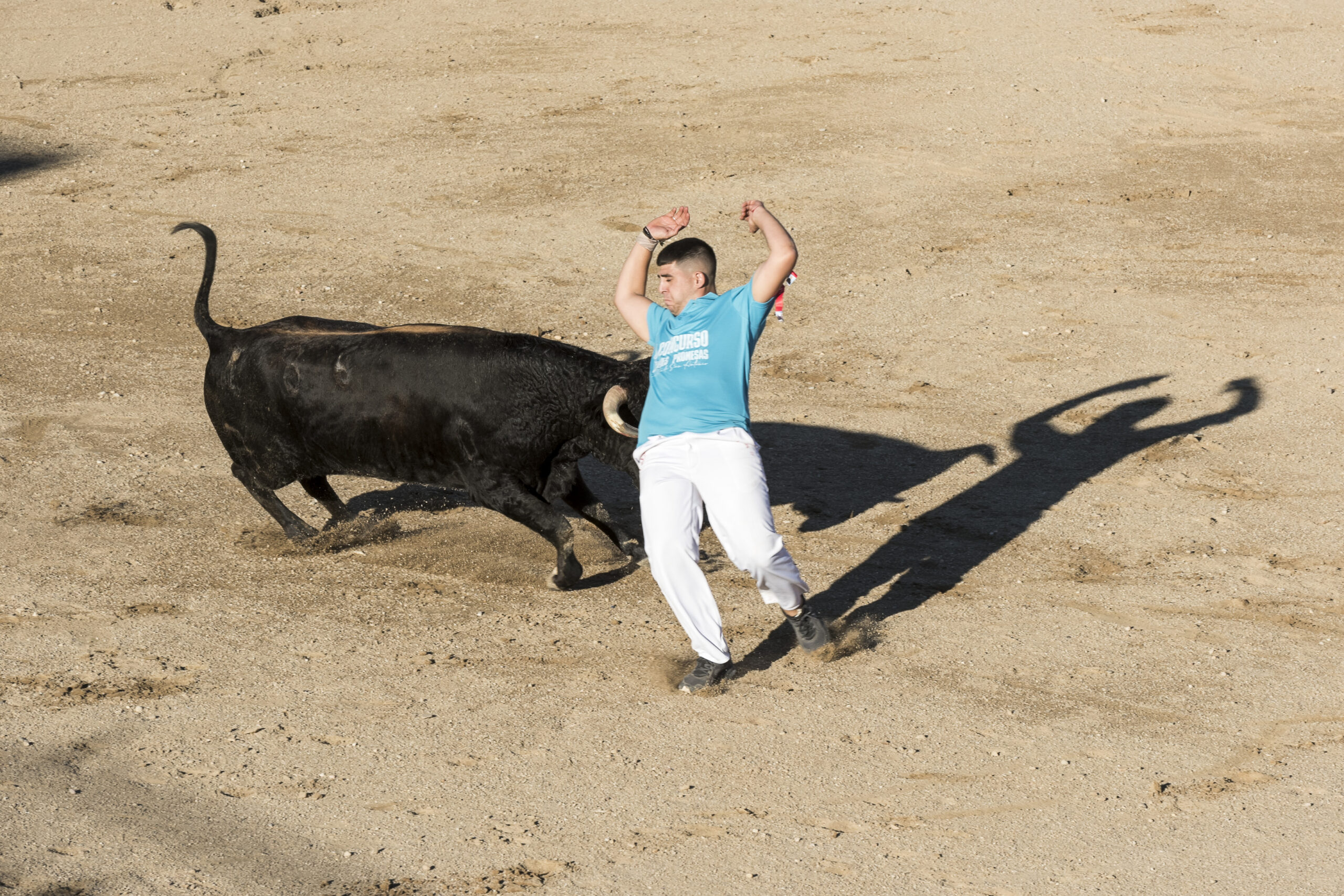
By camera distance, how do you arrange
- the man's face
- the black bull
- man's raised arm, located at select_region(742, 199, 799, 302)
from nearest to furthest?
man's raised arm, located at select_region(742, 199, 799, 302) < the man's face < the black bull

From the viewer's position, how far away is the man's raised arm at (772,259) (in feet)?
16.6

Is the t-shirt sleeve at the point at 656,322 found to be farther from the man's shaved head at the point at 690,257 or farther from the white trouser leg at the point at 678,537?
the white trouser leg at the point at 678,537

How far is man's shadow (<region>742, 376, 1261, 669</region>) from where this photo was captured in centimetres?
652

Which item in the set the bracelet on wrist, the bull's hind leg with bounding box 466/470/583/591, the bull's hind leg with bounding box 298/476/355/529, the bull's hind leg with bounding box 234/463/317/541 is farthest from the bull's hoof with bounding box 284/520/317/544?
the bracelet on wrist

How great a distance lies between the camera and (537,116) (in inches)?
555

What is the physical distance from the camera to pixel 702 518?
211 inches

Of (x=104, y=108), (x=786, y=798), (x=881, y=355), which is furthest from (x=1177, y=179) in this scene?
(x=104, y=108)

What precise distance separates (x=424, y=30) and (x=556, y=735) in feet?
42.7

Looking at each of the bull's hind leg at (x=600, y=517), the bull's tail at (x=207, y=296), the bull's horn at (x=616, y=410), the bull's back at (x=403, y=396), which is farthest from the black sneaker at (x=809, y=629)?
the bull's tail at (x=207, y=296)

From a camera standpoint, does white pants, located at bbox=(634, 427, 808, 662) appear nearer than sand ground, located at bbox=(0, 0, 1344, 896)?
No

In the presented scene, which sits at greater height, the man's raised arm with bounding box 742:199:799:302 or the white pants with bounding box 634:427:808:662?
the man's raised arm with bounding box 742:199:799:302

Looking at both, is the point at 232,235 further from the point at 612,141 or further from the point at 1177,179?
the point at 1177,179

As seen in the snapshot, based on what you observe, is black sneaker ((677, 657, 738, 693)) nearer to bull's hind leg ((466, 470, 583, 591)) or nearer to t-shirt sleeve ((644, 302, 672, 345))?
bull's hind leg ((466, 470, 583, 591))

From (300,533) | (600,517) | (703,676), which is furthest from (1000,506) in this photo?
(300,533)
